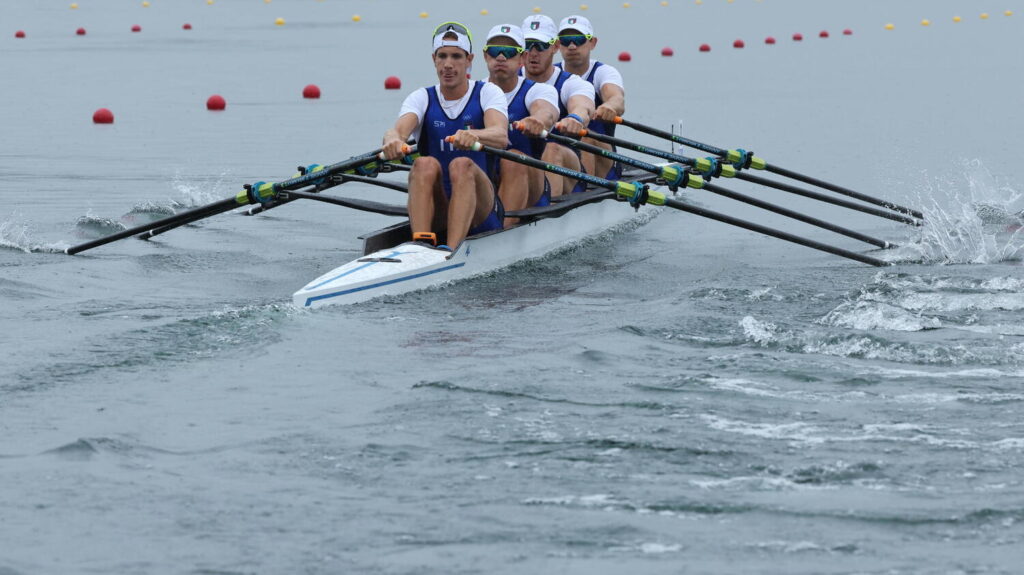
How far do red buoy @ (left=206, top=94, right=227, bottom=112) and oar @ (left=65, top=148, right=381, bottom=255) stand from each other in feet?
39.3

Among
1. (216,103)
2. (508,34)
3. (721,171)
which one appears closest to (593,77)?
(721,171)

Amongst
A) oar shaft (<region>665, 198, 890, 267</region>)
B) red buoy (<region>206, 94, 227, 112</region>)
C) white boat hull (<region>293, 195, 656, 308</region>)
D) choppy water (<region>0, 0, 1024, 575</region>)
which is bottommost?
choppy water (<region>0, 0, 1024, 575</region>)

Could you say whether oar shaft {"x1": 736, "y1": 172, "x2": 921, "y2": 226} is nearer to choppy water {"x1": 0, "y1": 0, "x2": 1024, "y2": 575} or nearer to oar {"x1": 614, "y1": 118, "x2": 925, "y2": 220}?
oar {"x1": 614, "y1": 118, "x2": 925, "y2": 220}

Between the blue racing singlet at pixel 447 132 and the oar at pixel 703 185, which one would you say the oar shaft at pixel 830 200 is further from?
the blue racing singlet at pixel 447 132

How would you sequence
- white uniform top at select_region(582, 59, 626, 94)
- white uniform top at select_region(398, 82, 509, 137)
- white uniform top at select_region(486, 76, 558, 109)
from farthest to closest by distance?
white uniform top at select_region(582, 59, 626, 94) → white uniform top at select_region(486, 76, 558, 109) → white uniform top at select_region(398, 82, 509, 137)

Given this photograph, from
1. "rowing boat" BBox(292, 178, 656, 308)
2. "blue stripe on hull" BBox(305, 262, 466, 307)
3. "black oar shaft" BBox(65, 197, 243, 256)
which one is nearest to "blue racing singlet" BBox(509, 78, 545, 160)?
"rowing boat" BBox(292, 178, 656, 308)

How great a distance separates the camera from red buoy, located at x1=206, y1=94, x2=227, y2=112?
21797 millimetres

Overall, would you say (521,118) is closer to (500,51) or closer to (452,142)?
(500,51)

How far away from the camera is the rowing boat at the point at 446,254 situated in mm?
8602

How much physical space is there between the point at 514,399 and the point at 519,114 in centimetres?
513

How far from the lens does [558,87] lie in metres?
12.3

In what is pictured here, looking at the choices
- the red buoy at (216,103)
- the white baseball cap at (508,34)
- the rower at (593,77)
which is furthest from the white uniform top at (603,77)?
the red buoy at (216,103)

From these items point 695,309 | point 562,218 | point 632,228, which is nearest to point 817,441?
point 695,309

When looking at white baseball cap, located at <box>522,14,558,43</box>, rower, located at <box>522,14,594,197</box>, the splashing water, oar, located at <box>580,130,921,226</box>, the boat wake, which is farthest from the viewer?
oar, located at <box>580,130,921,226</box>
